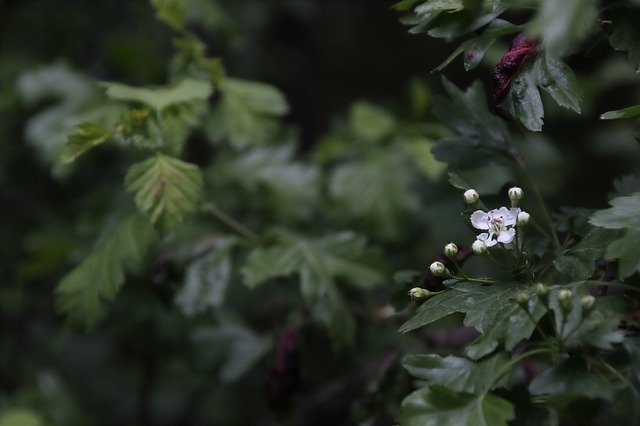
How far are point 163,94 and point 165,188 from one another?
0.23 metres

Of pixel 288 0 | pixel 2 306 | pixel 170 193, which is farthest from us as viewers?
pixel 288 0

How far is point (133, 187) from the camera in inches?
48.8

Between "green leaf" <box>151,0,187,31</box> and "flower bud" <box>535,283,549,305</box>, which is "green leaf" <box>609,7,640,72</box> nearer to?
"flower bud" <box>535,283,549,305</box>

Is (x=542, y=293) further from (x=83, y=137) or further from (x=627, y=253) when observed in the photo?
(x=83, y=137)

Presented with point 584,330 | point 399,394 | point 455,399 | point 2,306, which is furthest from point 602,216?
point 2,306

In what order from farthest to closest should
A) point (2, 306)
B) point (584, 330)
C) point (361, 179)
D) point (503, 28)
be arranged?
1. point (2, 306)
2. point (361, 179)
3. point (503, 28)
4. point (584, 330)

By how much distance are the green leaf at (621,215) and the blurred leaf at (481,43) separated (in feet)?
0.87

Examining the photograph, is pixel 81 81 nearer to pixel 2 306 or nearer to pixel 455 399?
pixel 2 306

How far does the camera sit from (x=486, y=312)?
0.94 meters

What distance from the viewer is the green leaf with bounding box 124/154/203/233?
1.22 m

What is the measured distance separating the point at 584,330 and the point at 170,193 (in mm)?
680

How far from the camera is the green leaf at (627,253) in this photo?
866 millimetres

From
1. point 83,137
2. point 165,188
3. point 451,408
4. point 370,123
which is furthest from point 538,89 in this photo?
point 370,123

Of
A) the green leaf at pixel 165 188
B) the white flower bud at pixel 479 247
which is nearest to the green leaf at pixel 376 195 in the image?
the green leaf at pixel 165 188
